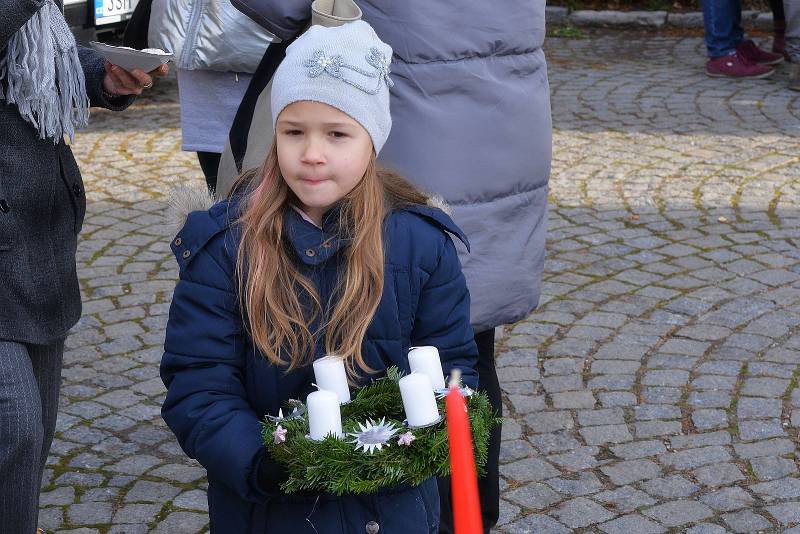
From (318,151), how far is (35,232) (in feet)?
2.83

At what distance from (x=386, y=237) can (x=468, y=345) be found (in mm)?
256

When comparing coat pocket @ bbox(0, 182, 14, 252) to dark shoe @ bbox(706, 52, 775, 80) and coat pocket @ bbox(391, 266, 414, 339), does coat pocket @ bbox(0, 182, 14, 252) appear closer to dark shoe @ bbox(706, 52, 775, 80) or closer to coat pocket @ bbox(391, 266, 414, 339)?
coat pocket @ bbox(391, 266, 414, 339)

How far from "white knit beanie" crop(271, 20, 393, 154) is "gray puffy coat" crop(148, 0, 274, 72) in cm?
125

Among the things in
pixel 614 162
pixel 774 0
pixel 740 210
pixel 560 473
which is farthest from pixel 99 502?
pixel 774 0

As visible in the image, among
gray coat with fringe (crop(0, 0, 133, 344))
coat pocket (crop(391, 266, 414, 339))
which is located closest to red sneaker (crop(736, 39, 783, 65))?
gray coat with fringe (crop(0, 0, 133, 344))

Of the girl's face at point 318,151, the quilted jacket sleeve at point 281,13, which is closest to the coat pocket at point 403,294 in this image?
the girl's face at point 318,151

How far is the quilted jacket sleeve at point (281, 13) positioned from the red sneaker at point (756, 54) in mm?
7380

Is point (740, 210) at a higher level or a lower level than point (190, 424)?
lower

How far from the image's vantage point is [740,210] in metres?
6.18

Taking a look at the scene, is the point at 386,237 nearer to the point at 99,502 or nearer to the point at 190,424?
the point at 190,424

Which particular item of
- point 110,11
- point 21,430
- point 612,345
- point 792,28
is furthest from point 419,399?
point 792,28

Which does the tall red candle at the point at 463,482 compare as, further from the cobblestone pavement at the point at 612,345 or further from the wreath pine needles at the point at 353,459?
the cobblestone pavement at the point at 612,345

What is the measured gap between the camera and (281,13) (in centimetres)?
243

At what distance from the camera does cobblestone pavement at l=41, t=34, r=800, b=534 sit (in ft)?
11.8
